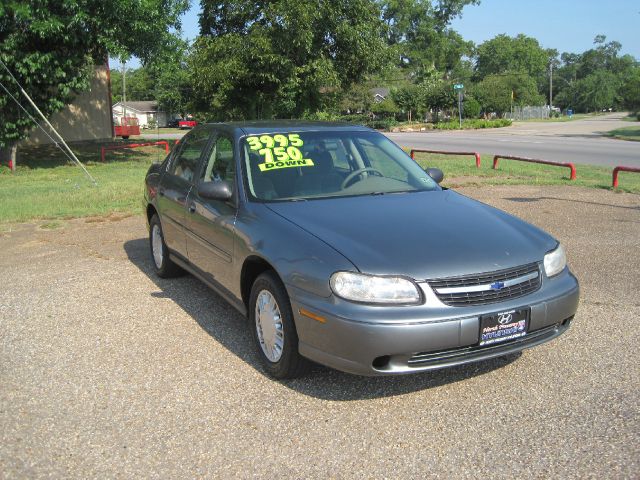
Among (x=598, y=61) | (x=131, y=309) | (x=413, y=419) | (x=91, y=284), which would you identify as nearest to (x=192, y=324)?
(x=131, y=309)

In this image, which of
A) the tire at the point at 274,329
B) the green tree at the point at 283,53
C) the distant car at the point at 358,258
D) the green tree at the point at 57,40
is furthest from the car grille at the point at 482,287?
the green tree at the point at 283,53

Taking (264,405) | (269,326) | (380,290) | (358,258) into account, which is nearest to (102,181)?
(269,326)

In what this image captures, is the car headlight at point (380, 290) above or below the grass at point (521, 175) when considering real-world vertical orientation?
below

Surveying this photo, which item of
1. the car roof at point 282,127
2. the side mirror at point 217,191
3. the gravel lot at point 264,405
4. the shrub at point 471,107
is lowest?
the gravel lot at point 264,405

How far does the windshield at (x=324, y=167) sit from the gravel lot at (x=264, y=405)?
3.99ft

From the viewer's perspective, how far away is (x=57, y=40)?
53.6 ft

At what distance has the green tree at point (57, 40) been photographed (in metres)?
15.2

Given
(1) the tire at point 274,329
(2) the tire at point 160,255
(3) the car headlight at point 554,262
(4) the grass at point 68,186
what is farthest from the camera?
(4) the grass at point 68,186

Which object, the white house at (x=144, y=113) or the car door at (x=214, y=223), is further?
the white house at (x=144, y=113)

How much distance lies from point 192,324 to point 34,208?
7.15 metres

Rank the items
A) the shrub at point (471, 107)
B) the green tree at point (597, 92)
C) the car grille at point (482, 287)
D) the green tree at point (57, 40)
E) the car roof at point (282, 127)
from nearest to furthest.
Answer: the car grille at point (482, 287) → the car roof at point (282, 127) → the green tree at point (57, 40) → the shrub at point (471, 107) → the green tree at point (597, 92)

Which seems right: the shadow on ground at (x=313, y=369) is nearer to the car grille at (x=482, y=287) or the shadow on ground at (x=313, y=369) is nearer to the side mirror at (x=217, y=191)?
→ the car grille at (x=482, y=287)

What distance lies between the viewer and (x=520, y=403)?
12.1 feet

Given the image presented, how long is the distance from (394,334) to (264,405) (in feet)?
3.06
